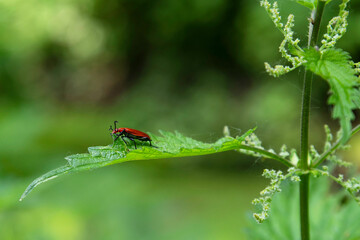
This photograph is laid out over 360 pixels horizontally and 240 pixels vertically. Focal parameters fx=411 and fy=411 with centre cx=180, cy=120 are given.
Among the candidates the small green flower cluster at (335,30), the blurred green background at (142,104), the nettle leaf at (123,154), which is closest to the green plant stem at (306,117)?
the small green flower cluster at (335,30)

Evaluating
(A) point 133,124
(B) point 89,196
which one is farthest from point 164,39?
(B) point 89,196

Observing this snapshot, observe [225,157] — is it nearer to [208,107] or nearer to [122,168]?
[208,107]

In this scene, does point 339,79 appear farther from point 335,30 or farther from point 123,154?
point 123,154

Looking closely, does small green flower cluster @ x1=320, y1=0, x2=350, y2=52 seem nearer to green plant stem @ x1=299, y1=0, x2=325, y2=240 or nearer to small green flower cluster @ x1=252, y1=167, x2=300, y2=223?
green plant stem @ x1=299, y1=0, x2=325, y2=240

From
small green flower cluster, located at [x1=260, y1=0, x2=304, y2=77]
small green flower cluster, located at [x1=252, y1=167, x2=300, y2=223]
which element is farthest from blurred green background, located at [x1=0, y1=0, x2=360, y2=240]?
small green flower cluster, located at [x1=260, y1=0, x2=304, y2=77]

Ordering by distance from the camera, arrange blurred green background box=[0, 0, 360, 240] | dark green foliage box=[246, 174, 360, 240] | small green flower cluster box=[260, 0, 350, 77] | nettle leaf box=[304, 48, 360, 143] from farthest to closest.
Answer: blurred green background box=[0, 0, 360, 240]
dark green foliage box=[246, 174, 360, 240]
small green flower cluster box=[260, 0, 350, 77]
nettle leaf box=[304, 48, 360, 143]

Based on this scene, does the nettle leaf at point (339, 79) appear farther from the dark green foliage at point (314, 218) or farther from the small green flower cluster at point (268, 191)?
the dark green foliage at point (314, 218)
